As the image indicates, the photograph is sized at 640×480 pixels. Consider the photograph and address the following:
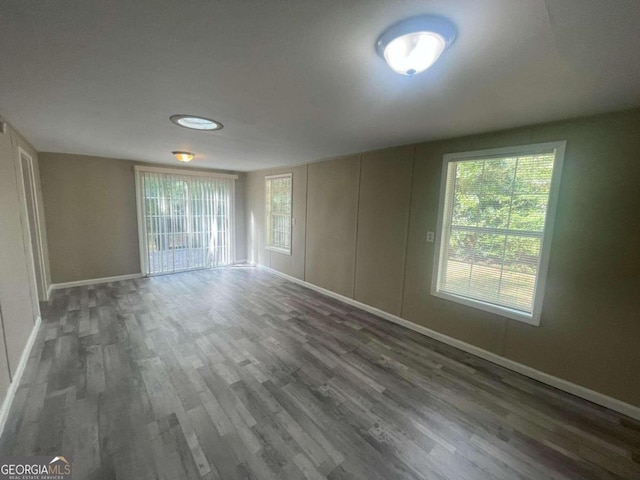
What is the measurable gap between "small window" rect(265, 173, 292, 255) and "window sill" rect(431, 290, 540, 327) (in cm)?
317

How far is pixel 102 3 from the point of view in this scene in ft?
3.25

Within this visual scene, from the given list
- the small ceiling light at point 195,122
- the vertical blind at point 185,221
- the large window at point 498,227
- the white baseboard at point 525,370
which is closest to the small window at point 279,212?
the vertical blind at point 185,221

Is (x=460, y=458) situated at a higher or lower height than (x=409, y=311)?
lower

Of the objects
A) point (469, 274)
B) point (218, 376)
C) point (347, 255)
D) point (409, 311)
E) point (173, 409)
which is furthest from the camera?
point (347, 255)

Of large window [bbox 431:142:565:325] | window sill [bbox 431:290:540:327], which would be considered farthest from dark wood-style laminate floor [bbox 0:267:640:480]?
large window [bbox 431:142:565:325]

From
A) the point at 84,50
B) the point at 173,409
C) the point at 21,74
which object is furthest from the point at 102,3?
the point at 173,409

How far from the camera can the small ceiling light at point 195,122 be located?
2.34 metres

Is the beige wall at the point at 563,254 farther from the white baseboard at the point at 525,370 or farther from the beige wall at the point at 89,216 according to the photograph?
the beige wall at the point at 89,216

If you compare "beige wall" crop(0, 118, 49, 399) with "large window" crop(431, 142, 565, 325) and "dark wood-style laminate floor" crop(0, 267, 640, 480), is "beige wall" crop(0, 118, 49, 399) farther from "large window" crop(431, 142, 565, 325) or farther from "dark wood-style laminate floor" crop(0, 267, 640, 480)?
"large window" crop(431, 142, 565, 325)

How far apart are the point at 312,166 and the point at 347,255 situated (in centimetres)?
172

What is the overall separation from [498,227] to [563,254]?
53 cm

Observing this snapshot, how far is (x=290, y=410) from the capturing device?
190 cm

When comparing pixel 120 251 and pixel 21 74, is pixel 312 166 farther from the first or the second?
pixel 120 251

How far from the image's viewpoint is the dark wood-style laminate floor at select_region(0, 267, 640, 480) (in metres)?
1.52
